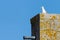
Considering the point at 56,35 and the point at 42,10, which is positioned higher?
the point at 42,10

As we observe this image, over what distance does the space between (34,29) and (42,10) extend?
37.6 inches

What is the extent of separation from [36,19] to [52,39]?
110 centimetres

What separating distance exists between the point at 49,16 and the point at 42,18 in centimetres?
30

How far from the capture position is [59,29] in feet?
31.6

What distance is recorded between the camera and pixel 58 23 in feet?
31.7

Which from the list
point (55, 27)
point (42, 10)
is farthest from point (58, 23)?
point (42, 10)

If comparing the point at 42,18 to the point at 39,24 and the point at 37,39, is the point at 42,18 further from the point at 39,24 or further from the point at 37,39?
the point at 37,39

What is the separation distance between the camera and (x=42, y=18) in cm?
962

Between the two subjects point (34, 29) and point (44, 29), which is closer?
point (44, 29)

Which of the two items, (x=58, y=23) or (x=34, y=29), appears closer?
(x=58, y=23)

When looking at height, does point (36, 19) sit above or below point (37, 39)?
above

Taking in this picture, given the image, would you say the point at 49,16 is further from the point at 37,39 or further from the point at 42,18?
the point at 37,39

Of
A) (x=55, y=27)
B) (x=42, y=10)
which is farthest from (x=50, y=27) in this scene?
(x=42, y=10)

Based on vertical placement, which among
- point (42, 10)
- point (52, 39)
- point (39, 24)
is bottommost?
point (52, 39)
